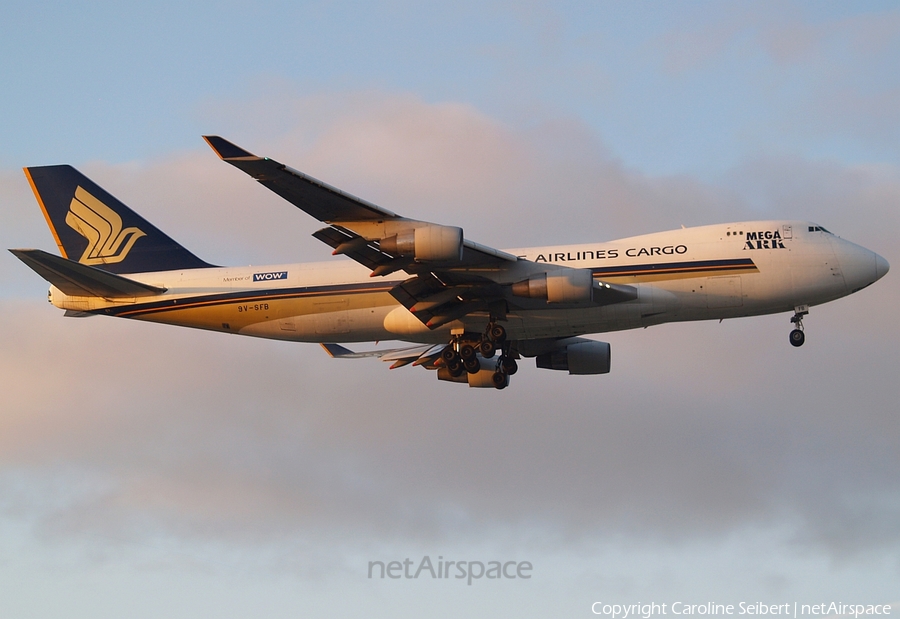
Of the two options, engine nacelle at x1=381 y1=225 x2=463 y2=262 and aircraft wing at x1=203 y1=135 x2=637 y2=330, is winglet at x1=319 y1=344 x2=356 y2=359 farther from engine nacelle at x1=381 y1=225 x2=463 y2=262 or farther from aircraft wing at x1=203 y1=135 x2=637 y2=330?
engine nacelle at x1=381 y1=225 x2=463 y2=262

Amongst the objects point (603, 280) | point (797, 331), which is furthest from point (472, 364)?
point (797, 331)

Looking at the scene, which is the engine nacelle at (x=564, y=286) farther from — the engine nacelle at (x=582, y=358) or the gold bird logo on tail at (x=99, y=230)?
the gold bird logo on tail at (x=99, y=230)

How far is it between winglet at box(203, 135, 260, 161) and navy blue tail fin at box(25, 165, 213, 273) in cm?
1440

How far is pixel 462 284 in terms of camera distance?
4041 cm

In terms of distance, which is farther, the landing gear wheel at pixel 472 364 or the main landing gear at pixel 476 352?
the landing gear wheel at pixel 472 364

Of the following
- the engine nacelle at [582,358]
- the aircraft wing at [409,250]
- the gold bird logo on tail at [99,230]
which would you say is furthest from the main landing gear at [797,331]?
the gold bird logo on tail at [99,230]

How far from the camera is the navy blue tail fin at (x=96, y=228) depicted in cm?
4672

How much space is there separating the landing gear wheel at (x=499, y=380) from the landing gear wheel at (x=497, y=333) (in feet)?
12.7

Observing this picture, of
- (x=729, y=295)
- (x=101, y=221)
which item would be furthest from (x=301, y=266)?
(x=729, y=295)

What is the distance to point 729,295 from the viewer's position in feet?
133

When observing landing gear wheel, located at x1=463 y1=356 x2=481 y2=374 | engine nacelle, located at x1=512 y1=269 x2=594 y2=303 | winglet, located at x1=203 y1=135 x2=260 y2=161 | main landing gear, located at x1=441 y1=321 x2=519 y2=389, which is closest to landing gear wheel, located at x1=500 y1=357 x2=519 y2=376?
main landing gear, located at x1=441 y1=321 x2=519 y2=389

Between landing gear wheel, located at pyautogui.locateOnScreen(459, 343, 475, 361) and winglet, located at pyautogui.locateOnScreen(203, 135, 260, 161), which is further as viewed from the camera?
landing gear wheel, located at pyautogui.locateOnScreen(459, 343, 475, 361)

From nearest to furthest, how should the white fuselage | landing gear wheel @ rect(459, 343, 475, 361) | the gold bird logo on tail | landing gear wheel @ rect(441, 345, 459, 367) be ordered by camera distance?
1. the white fuselage
2. landing gear wheel @ rect(459, 343, 475, 361)
3. landing gear wheel @ rect(441, 345, 459, 367)
4. the gold bird logo on tail

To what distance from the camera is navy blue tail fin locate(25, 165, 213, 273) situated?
4672 centimetres
